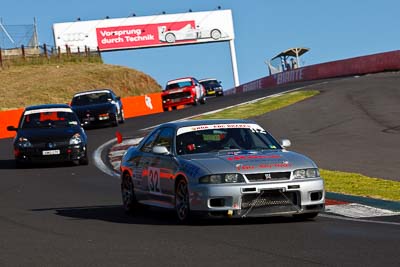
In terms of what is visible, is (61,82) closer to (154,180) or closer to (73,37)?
(73,37)

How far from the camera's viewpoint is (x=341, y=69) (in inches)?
2611

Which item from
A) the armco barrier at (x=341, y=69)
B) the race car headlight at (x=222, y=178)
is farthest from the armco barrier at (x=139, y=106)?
the race car headlight at (x=222, y=178)

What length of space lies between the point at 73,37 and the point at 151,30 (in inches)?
293

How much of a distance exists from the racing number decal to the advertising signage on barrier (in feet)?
295

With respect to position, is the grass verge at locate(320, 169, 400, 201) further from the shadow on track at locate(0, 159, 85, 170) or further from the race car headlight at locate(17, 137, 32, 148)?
the race car headlight at locate(17, 137, 32, 148)

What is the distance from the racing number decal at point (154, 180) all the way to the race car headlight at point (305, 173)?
1.99 meters

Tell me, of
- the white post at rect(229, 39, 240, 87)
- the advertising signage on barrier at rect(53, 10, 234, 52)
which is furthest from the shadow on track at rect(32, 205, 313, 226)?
the advertising signage on barrier at rect(53, 10, 234, 52)

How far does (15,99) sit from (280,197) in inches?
2421

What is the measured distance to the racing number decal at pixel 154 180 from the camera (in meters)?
13.4

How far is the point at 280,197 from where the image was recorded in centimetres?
1199

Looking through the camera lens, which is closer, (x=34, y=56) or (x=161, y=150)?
(x=161, y=150)

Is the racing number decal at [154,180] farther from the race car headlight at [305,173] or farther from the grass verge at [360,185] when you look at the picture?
the grass verge at [360,185]

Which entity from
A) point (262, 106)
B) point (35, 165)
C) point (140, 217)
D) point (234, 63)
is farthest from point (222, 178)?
point (234, 63)

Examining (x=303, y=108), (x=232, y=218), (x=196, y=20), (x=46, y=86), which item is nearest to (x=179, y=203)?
(x=232, y=218)
